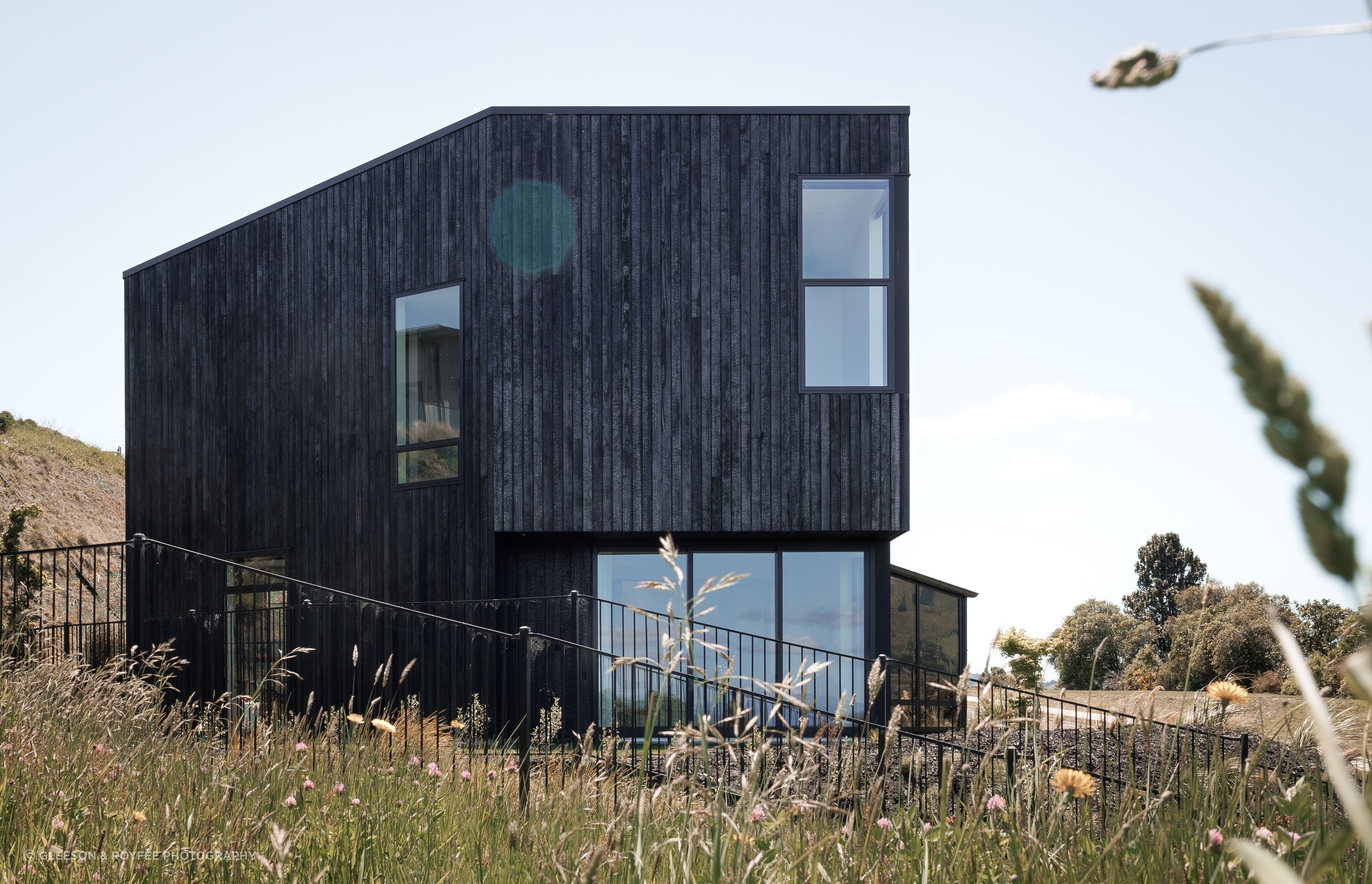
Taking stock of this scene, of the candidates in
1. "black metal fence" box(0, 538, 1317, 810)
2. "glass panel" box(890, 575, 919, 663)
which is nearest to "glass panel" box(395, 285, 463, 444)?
"black metal fence" box(0, 538, 1317, 810)

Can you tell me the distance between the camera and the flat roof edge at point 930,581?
1403 centimetres

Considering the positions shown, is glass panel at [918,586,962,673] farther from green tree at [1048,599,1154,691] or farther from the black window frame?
green tree at [1048,599,1154,691]

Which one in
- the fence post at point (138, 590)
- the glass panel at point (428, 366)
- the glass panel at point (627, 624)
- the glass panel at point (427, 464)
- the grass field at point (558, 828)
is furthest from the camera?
the glass panel at point (428, 366)

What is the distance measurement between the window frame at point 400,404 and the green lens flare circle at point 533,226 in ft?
2.42

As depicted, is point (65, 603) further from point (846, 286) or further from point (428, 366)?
point (846, 286)

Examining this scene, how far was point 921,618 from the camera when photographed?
47.3 feet

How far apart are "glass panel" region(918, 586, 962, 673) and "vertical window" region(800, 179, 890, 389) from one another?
14.4ft

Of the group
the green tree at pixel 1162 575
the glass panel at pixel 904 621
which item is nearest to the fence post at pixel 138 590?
the glass panel at pixel 904 621

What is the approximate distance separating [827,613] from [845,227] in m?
4.57

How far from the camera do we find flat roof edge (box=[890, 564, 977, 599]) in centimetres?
1403

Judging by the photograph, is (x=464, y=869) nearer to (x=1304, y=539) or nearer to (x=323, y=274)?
(x=1304, y=539)

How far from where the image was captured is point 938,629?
47.8ft

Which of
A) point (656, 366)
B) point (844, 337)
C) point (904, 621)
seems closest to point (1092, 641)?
point (904, 621)

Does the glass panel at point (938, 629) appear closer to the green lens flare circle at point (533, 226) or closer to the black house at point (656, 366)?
the black house at point (656, 366)
